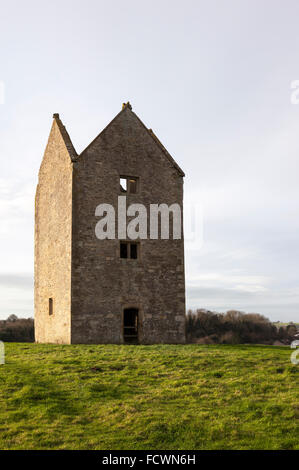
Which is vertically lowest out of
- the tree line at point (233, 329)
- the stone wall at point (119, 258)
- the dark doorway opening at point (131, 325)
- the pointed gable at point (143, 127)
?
the tree line at point (233, 329)

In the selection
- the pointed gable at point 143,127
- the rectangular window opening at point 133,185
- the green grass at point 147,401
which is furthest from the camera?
the rectangular window opening at point 133,185

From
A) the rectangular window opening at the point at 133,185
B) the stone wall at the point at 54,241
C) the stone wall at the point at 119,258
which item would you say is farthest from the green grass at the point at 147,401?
the rectangular window opening at the point at 133,185

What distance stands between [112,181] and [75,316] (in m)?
7.55

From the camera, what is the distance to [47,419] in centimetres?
1258

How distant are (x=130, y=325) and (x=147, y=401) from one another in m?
12.6

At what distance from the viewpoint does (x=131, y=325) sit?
1041 inches

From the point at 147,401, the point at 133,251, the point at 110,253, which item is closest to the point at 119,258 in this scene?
the point at 110,253

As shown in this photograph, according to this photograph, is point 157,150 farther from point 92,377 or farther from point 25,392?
point 25,392

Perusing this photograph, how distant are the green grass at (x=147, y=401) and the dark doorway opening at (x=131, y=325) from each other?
4873mm

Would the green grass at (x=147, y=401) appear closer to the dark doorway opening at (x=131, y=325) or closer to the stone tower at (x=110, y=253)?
the stone tower at (x=110, y=253)

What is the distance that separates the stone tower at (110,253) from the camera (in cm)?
2445

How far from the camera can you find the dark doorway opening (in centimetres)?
2528
